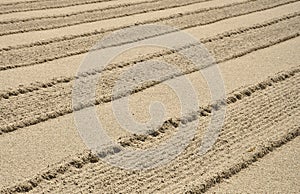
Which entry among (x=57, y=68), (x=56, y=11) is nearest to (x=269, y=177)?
(x=57, y=68)

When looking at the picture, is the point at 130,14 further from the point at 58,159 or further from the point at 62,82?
the point at 58,159

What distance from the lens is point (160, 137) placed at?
4.23 m

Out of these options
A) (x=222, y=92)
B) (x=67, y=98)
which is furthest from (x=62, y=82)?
(x=222, y=92)

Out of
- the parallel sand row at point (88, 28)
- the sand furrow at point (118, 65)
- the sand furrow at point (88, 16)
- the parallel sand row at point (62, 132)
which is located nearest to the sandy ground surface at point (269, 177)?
the parallel sand row at point (62, 132)

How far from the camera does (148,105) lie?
4.82m

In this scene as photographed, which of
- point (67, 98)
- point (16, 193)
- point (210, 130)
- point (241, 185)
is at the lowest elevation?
point (241, 185)

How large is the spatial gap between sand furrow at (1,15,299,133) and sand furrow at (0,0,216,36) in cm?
190

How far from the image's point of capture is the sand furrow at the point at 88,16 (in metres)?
6.98

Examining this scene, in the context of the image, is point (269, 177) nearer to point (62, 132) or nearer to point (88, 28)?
point (62, 132)

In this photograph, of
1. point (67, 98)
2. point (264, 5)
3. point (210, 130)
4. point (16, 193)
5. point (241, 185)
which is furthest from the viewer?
point (264, 5)

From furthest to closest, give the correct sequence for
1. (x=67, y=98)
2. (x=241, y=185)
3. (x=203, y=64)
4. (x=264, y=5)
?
(x=264, y=5) → (x=203, y=64) → (x=67, y=98) → (x=241, y=185)

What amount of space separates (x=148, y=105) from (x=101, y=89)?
1.99ft

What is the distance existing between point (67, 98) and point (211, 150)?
1686 millimetres

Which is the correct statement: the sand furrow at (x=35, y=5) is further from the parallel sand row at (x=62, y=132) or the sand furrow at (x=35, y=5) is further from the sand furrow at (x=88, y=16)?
the parallel sand row at (x=62, y=132)
